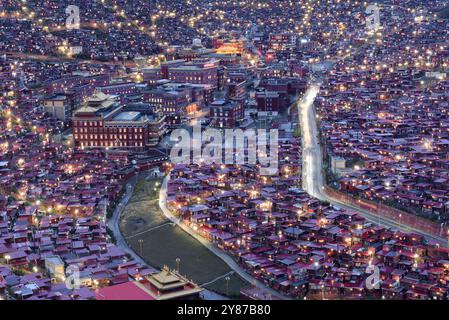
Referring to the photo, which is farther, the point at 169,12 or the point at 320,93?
the point at 169,12

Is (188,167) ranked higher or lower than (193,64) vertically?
lower

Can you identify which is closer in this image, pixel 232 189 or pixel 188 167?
pixel 232 189

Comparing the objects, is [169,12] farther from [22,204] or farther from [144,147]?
[22,204]

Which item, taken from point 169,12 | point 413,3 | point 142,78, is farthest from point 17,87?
point 413,3

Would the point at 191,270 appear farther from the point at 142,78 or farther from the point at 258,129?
the point at 142,78

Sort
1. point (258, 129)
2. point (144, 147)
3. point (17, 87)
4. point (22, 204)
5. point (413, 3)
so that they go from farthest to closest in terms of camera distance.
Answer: point (413, 3)
point (17, 87)
point (258, 129)
point (144, 147)
point (22, 204)

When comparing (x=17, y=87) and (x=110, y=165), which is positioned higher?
(x=17, y=87)

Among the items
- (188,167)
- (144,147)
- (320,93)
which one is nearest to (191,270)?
(188,167)

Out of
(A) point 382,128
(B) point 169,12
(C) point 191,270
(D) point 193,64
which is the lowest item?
(C) point 191,270
